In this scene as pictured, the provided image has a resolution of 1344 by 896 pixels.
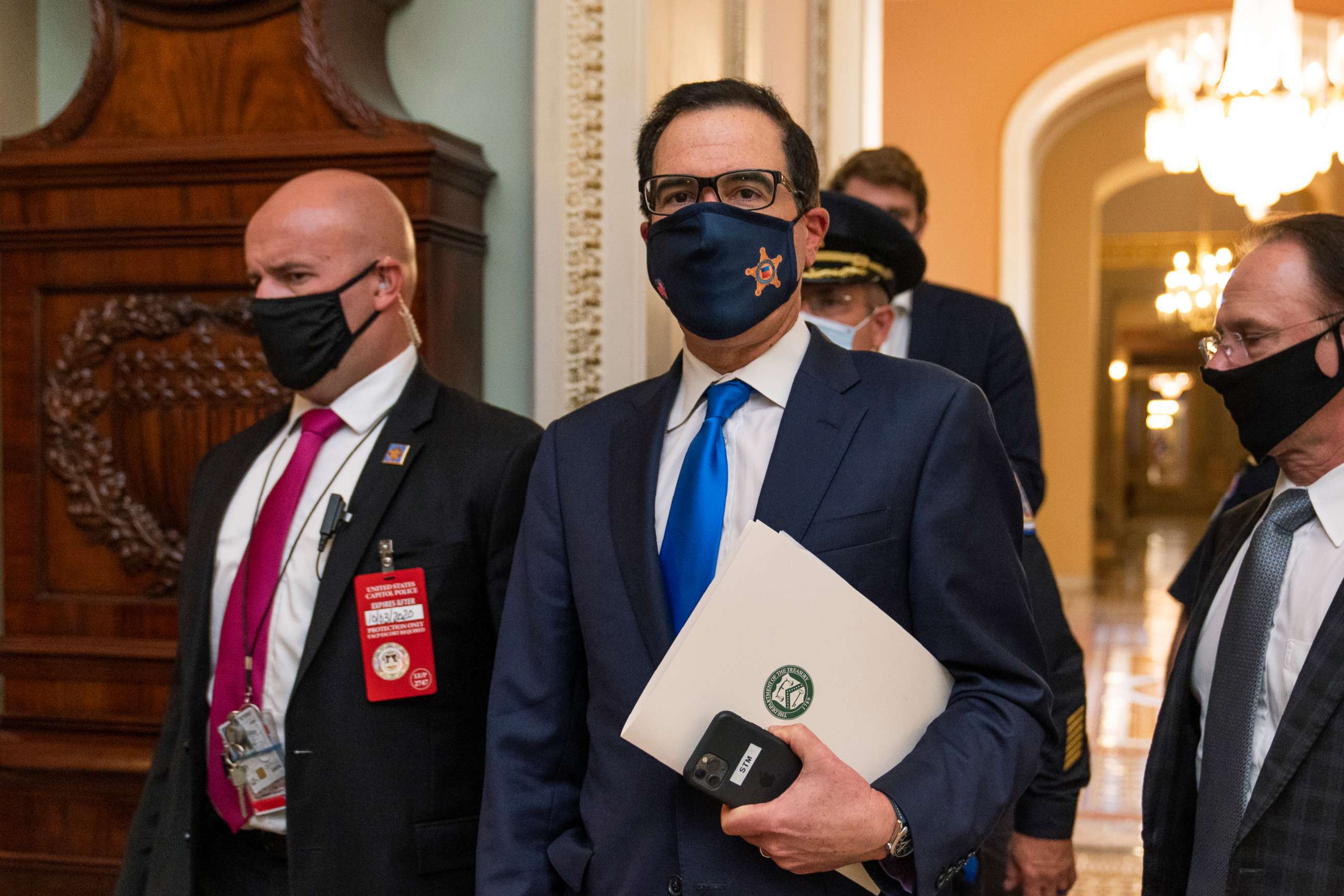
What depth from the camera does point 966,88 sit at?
1030 centimetres

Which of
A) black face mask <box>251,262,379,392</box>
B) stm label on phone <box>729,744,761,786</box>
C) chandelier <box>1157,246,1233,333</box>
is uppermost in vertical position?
chandelier <box>1157,246,1233,333</box>

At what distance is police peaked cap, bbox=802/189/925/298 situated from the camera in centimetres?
239

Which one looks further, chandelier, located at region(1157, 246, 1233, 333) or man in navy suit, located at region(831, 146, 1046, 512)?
chandelier, located at region(1157, 246, 1233, 333)

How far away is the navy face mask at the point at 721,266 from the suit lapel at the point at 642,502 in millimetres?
169

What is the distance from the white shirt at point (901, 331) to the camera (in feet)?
10.4

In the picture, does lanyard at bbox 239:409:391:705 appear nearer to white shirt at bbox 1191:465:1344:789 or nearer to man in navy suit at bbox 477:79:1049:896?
man in navy suit at bbox 477:79:1049:896

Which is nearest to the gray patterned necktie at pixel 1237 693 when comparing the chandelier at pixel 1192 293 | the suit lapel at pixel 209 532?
the suit lapel at pixel 209 532

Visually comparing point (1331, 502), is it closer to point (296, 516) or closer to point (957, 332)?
point (957, 332)

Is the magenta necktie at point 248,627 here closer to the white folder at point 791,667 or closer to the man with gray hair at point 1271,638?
the white folder at point 791,667

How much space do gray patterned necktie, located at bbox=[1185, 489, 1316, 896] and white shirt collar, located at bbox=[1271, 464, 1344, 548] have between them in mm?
25

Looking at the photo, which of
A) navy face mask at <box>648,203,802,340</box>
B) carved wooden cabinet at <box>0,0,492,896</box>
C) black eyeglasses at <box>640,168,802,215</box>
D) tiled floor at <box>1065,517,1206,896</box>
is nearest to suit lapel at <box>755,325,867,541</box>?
navy face mask at <box>648,203,802,340</box>

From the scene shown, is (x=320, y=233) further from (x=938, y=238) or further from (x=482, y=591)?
(x=938, y=238)

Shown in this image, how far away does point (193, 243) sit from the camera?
2844 mm

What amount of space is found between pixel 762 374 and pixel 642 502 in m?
0.23
